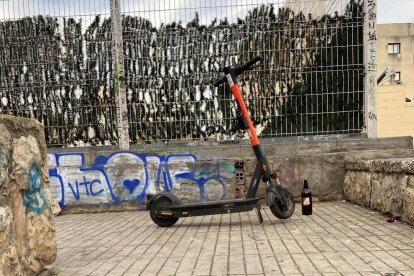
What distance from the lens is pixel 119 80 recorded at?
859cm

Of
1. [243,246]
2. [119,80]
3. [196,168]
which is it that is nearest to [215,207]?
[243,246]

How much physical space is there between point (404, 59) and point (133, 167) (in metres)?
42.0

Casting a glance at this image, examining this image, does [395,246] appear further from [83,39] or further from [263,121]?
[83,39]

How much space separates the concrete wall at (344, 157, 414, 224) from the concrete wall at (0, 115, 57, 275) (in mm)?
4414

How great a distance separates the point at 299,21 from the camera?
28.0 feet

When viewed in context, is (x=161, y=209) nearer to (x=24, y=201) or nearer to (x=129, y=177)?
(x=129, y=177)

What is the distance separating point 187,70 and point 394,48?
40.6 m

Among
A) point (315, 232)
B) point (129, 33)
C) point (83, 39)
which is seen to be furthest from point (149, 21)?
point (315, 232)

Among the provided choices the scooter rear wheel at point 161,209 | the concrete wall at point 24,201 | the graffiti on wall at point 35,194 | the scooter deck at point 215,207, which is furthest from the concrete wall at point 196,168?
the graffiti on wall at point 35,194

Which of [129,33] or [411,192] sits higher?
[129,33]

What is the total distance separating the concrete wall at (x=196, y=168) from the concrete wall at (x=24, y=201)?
4204 millimetres

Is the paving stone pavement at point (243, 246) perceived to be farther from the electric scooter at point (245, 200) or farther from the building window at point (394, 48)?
the building window at point (394, 48)

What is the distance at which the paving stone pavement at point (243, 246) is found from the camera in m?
3.96

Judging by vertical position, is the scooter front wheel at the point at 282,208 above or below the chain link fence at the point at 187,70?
below
